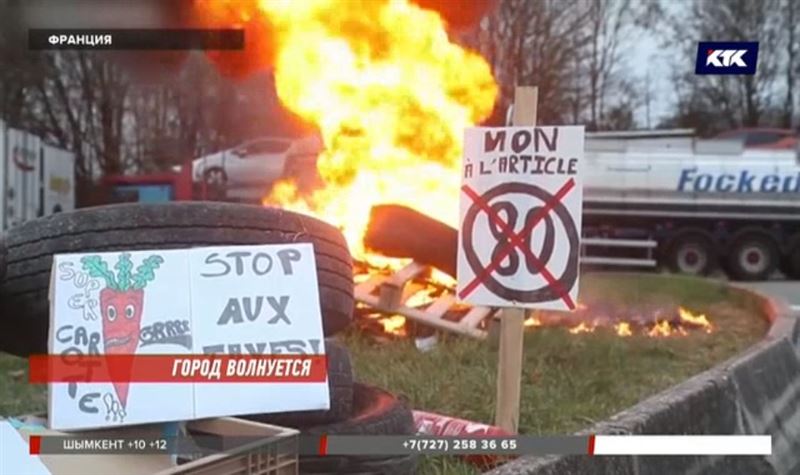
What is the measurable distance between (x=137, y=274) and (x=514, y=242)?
1.42 m

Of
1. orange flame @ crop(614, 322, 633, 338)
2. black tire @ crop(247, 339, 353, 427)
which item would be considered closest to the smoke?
black tire @ crop(247, 339, 353, 427)

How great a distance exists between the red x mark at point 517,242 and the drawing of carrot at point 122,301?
1.33 m

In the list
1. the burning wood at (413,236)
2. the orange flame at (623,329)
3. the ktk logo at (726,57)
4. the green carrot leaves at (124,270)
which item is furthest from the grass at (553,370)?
the ktk logo at (726,57)

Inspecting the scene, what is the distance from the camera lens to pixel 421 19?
387 centimetres

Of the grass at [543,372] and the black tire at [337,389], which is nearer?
the black tire at [337,389]

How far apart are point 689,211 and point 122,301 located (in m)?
6.32

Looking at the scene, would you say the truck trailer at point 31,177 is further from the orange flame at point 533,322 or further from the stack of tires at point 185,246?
the orange flame at point 533,322

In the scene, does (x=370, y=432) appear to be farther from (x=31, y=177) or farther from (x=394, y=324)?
(x=394, y=324)

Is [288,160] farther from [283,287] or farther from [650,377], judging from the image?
[283,287]

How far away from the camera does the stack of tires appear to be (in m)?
2.87

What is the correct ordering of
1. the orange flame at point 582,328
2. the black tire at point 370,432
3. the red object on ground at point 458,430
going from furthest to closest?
the orange flame at point 582,328, the red object on ground at point 458,430, the black tire at point 370,432

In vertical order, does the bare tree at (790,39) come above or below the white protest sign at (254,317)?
above

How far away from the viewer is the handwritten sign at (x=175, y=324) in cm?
223

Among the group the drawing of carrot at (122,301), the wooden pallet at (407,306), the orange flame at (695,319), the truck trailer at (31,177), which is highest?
the truck trailer at (31,177)
